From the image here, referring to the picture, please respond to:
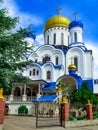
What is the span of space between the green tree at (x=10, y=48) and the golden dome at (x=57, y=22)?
34898 millimetres

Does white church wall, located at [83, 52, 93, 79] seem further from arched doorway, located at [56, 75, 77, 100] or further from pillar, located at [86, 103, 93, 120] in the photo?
pillar, located at [86, 103, 93, 120]

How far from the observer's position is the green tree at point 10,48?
11.9 metres

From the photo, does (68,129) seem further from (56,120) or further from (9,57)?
(9,57)

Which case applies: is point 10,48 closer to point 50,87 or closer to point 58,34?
point 50,87

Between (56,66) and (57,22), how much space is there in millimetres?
12412

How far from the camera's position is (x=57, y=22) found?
4750cm

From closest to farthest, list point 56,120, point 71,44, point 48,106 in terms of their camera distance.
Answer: point 56,120, point 48,106, point 71,44

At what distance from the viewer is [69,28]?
44594mm

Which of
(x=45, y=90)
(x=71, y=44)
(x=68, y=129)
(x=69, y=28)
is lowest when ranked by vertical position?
(x=68, y=129)

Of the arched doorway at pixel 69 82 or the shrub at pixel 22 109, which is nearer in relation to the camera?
the shrub at pixel 22 109

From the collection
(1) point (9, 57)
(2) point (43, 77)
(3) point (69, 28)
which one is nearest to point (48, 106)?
(2) point (43, 77)

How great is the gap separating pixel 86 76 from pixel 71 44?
778 centimetres

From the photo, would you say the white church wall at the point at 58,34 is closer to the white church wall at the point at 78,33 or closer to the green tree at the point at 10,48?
the white church wall at the point at 78,33

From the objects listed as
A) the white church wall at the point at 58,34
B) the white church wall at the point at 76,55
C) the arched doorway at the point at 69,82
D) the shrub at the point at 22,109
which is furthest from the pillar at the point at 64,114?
the white church wall at the point at 58,34
